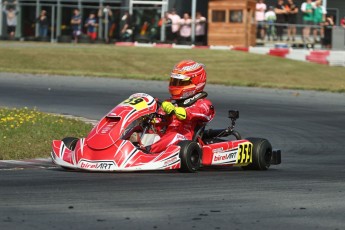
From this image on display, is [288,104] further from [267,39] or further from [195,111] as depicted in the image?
[267,39]

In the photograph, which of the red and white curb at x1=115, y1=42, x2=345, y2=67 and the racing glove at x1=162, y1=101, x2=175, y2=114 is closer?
the racing glove at x1=162, y1=101, x2=175, y2=114

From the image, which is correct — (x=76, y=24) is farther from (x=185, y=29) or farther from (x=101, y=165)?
(x=101, y=165)

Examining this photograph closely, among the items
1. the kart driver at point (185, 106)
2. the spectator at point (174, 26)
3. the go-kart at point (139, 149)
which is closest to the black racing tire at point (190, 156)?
the go-kart at point (139, 149)

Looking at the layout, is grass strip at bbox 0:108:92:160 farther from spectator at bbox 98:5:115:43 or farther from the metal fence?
spectator at bbox 98:5:115:43

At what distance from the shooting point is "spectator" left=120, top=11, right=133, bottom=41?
106ft

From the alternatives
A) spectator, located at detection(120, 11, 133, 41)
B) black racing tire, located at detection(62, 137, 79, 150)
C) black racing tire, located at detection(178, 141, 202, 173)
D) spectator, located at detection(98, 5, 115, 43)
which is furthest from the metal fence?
black racing tire, located at detection(62, 137, 79, 150)

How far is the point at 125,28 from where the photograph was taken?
1280 inches

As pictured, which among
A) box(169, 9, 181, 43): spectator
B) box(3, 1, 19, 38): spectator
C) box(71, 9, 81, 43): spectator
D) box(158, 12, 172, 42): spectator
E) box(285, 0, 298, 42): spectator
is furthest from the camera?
box(3, 1, 19, 38): spectator

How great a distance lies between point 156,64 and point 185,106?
17015 millimetres

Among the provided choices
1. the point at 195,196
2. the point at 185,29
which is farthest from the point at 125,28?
the point at 195,196

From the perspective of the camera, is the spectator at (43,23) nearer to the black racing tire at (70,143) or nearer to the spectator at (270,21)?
the spectator at (270,21)

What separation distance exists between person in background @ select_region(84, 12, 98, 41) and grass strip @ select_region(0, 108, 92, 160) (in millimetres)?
18662

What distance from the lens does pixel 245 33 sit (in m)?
31.0

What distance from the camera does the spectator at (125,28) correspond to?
32375 millimetres
